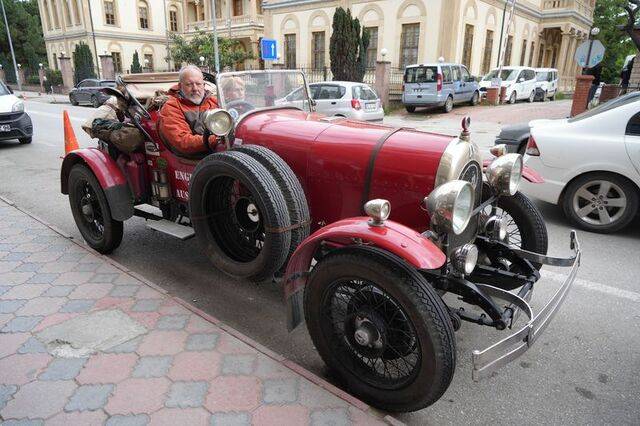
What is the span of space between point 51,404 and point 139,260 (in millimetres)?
2153

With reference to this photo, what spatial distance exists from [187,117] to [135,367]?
2.10 m

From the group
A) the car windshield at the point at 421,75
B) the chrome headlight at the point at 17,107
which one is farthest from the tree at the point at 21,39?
the car windshield at the point at 421,75

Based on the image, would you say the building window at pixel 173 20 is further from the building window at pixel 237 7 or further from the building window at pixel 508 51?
the building window at pixel 508 51

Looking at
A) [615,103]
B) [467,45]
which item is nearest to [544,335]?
[615,103]

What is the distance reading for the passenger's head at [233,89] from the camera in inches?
151

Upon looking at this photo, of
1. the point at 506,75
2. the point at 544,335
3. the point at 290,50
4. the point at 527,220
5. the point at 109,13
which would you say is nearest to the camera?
the point at 544,335

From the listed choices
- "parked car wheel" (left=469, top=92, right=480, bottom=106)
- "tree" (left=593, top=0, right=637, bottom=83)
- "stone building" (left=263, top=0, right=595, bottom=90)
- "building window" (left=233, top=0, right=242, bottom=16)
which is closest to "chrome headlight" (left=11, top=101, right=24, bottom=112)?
"parked car wheel" (left=469, top=92, right=480, bottom=106)

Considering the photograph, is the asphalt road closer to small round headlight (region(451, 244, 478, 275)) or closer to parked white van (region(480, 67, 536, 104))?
small round headlight (region(451, 244, 478, 275))

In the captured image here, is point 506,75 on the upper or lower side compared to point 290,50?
lower

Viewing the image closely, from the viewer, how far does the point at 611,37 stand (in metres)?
39.4

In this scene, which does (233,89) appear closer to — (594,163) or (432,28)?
(594,163)

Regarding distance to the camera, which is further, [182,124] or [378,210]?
[182,124]

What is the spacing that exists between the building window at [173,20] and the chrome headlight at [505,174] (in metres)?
52.2

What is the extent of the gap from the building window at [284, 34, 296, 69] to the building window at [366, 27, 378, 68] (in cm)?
571
